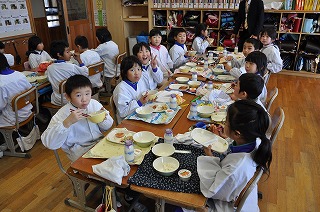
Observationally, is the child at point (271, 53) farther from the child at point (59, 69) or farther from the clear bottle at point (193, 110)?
the child at point (59, 69)

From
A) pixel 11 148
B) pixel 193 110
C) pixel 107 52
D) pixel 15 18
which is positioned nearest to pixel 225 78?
pixel 193 110

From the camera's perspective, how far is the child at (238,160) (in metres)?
1.26

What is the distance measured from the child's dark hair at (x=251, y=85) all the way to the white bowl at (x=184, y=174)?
102 centimetres

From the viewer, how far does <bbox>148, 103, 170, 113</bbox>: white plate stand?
216 centimetres

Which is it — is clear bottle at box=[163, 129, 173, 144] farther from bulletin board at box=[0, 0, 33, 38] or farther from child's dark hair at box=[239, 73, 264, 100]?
bulletin board at box=[0, 0, 33, 38]

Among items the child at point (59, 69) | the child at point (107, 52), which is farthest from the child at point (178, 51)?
the child at point (59, 69)

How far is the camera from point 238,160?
1.29m

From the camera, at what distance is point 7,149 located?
9.76ft

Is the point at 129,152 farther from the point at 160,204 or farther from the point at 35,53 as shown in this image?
the point at 35,53

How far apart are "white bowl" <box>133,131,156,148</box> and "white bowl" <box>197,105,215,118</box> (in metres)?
0.53

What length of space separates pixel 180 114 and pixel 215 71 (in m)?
1.35

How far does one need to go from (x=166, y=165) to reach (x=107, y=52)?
320 centimetres

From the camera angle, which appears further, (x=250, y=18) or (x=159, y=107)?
(x=250, y=18)

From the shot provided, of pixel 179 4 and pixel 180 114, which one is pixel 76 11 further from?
pixel 180 114
